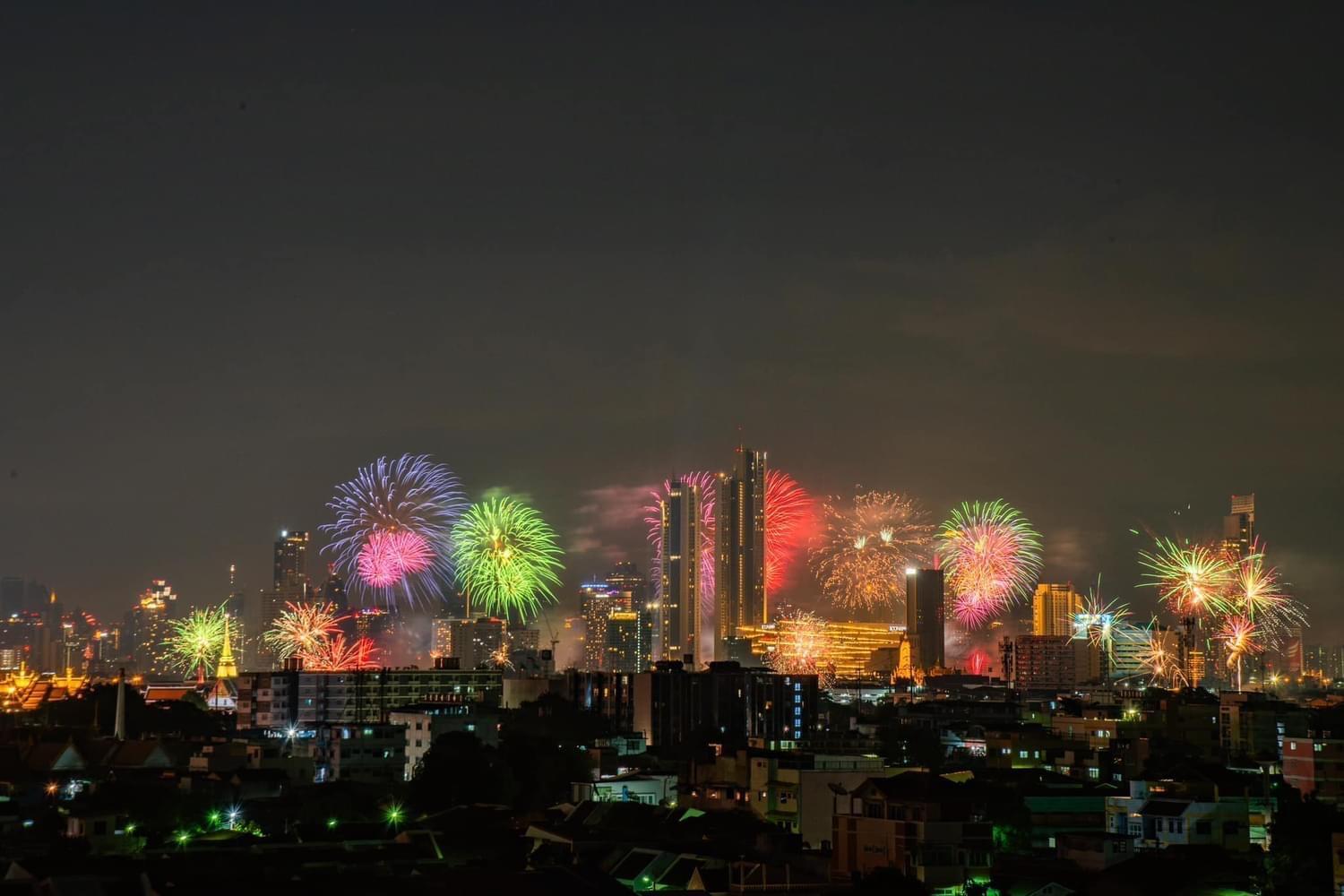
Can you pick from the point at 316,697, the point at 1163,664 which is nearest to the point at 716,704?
the point at 316,697

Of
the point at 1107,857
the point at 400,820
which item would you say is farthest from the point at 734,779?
the point at 1107,857

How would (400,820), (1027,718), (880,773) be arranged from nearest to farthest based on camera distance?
(400,820) < (880,773) < (1027,718)

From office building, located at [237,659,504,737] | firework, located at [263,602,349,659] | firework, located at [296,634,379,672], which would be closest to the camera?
firework, located at [263,602,349,659]

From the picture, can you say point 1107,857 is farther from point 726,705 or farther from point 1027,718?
point 1027,718

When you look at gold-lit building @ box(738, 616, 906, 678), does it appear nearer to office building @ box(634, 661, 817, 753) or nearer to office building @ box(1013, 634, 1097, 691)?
office building @ box(1013, 634, 1097, 691)

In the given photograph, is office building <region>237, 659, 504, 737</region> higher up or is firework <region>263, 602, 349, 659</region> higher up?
firework <region>263, 602, 349, 659</region>

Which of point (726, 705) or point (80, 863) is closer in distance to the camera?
point (80, 863)

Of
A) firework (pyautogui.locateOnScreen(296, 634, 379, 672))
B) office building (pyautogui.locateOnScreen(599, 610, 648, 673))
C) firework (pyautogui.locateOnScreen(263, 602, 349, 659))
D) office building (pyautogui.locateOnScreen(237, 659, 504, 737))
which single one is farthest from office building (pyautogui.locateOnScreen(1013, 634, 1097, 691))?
firework (pyautogui.locateOnScreen(263, 602, 349, 659))
